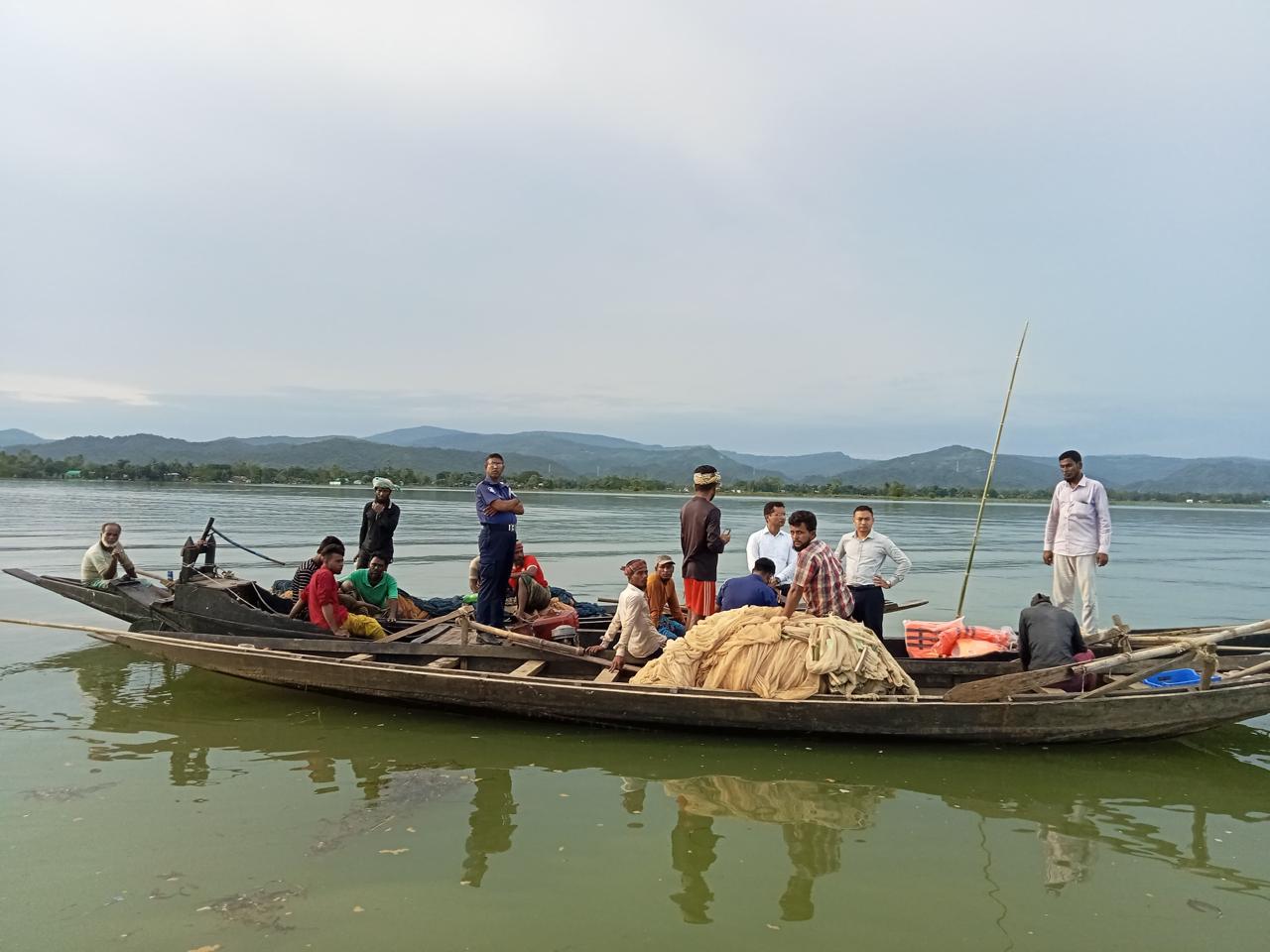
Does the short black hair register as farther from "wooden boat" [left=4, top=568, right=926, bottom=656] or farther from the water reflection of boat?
"wooden boat" [left=4, top=568, right=926, bottom=656]

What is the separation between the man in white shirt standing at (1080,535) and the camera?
8.27m

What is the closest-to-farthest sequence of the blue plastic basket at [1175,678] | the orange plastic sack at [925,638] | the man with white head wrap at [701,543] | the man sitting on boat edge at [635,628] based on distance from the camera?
the blue plastic basket at [1175,678] < the man sitting on boat edge at [635,628] < the man with white head wrap at [701,543] < the orange plastic sack at [925,638]

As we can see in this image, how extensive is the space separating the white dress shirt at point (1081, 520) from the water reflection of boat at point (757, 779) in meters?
2.00

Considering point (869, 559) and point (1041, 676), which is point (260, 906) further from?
point (1041, 676)

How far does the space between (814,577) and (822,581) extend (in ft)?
0.24

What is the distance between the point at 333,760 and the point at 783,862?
3.67 meters

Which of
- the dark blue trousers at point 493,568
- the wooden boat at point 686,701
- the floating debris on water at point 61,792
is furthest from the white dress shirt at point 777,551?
the floating debris on water at point 61,792

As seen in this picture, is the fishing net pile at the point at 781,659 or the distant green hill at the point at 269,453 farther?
→ the distant green hill at the point at 269,453

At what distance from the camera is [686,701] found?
6508 millimetres

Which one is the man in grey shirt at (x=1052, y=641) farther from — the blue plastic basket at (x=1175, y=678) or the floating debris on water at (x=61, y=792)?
the floating debris on water at (x=61, y=792)

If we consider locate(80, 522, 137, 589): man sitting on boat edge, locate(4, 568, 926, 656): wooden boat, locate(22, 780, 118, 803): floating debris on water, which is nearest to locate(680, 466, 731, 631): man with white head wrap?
locate(4, 568, 926, 656): wooden boat

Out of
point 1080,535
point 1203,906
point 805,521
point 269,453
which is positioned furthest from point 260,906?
point 269,453

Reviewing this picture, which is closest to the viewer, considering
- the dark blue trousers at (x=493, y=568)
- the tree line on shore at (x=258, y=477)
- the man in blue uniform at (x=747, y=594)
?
the man in blue uniform at (x=747, y=594)

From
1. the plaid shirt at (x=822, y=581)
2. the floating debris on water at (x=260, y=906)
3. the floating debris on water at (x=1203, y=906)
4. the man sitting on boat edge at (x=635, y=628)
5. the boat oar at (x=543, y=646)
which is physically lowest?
the floating debris on water at (x=260, y=906)
